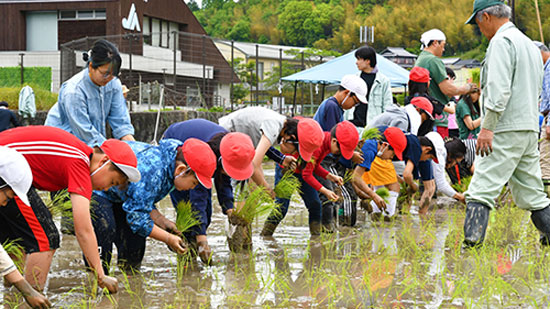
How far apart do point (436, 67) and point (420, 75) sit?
0.92 feet

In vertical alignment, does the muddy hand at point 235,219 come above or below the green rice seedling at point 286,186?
below

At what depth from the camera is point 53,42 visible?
2556 cm

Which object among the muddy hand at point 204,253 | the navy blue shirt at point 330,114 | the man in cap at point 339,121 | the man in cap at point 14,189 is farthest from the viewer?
the navy blue shirt at point 330,114

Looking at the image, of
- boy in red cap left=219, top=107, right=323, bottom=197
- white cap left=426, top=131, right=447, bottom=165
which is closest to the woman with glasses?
boy in red cap left=219, top=107, right=323, bottom=197

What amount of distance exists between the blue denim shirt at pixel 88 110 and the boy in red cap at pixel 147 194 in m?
0.66

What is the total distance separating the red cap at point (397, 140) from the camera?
5680mm

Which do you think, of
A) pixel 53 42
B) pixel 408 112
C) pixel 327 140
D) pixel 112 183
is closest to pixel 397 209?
pixel 408 112

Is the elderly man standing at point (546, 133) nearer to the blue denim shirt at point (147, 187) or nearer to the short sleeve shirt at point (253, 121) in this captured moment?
the short sleeve shirt at point (253, 121)

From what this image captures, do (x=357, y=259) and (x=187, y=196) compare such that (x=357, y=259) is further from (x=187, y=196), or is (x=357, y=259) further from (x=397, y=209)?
(x=397, y=209)

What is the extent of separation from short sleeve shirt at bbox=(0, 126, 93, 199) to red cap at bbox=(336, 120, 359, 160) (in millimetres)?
2364

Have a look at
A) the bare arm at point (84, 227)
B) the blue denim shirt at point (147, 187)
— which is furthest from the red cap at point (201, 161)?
the bare arm at point (84, 227)

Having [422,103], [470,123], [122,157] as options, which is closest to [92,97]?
[122,157]

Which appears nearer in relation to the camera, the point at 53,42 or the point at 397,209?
the point at 397,209

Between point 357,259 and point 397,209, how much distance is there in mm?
2294
